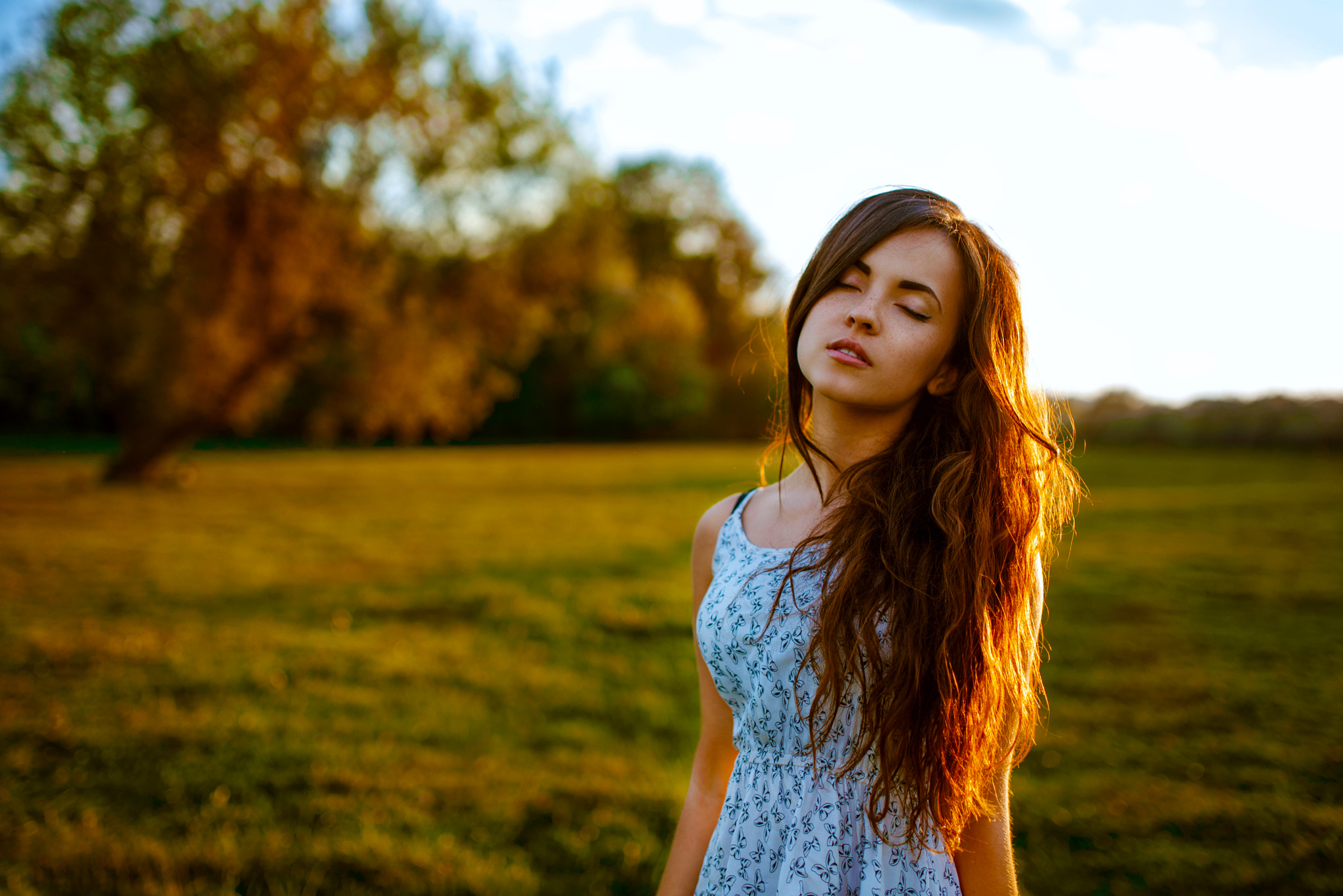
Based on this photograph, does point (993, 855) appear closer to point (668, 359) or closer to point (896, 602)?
point (896, 602)

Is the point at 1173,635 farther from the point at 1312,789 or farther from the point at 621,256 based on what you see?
the point at 621,256

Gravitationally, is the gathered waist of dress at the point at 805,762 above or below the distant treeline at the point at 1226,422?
below

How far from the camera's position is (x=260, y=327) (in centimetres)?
1566

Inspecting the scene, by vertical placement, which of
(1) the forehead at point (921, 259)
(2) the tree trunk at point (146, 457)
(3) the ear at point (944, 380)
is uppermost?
(1) the forehead at point (921, 259)

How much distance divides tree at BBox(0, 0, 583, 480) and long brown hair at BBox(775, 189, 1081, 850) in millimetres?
15636

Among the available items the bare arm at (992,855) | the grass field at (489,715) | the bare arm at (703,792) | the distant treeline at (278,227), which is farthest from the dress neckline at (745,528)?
the distant treeline at (278,227)

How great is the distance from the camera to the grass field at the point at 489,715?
3689 mm

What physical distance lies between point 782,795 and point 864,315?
3.42 feet

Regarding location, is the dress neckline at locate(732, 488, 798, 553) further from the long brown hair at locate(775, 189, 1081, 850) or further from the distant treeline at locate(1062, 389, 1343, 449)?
the distant treeline at locate(1062, 389, 1343, 449)

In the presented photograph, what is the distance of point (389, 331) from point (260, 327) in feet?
7.84

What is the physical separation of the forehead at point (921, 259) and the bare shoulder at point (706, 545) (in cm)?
68

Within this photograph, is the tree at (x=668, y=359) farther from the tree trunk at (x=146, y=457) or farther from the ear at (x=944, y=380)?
the ear at (x=944, y=380)

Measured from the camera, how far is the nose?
167cm

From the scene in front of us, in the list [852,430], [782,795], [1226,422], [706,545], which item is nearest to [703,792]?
[782,795]
